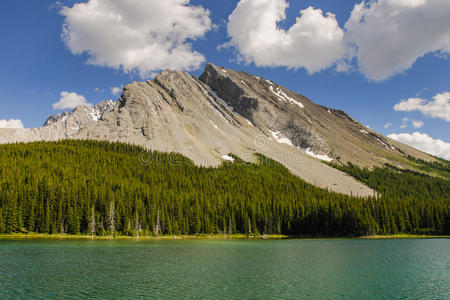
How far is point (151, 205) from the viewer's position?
109000mm

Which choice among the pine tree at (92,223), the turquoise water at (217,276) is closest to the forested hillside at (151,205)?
the pine tree at (92,223)

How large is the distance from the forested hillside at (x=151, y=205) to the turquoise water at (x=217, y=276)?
43174 millimetres

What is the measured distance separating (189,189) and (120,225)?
40.4 m

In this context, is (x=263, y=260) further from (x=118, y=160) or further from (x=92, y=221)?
(x=118, y=160)

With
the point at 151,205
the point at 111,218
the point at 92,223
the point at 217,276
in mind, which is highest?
the point at 151,205

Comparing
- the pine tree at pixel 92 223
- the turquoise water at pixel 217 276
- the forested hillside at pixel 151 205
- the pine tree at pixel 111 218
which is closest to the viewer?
the turquoise water at pixel 217 276

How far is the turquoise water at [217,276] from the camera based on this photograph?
100ft

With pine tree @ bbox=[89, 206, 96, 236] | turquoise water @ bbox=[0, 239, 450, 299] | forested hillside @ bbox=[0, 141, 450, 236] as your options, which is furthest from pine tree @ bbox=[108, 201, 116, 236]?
turquoise water @ bbox=[0, 239, 450, 299]

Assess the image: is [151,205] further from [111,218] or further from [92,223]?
[92,223]

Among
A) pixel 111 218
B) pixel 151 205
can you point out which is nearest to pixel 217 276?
pixel 111 218

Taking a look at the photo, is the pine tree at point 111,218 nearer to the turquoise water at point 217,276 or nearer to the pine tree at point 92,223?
the pine tree at point 92,223

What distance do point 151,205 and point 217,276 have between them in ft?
245

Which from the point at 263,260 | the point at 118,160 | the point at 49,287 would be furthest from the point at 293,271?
the point at 118,160

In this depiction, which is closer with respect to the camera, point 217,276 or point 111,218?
point 217,276
